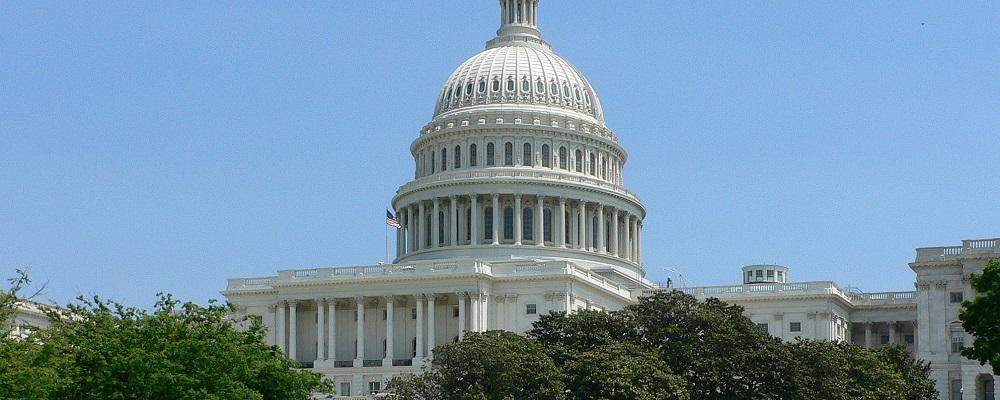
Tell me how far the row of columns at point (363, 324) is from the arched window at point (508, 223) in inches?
827

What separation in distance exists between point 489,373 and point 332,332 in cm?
5434

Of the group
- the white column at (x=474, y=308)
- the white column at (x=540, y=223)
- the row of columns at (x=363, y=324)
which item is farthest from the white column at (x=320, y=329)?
the white column at (x=540, y=223)

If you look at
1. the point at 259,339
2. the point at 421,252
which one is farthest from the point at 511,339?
the point at 421,252

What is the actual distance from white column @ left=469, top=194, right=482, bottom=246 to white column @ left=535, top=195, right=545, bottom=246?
551cm

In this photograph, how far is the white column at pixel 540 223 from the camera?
7298 inches

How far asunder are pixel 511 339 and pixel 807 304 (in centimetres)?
5898

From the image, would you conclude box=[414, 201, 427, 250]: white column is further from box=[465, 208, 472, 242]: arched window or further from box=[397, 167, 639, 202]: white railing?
box=[465, 208, 472, 242]: arched window

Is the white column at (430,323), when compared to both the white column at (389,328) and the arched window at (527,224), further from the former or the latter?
the arched window at (527,224)

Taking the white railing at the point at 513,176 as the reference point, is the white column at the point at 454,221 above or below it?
below

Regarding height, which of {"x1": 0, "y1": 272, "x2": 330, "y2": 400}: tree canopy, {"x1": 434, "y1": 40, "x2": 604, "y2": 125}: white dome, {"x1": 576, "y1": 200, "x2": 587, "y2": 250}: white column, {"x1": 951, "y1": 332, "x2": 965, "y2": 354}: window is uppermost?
{"x1": 434, "y1": 40, "x2": 604, "y2": 125}: white dome

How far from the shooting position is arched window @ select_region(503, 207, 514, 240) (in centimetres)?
18650

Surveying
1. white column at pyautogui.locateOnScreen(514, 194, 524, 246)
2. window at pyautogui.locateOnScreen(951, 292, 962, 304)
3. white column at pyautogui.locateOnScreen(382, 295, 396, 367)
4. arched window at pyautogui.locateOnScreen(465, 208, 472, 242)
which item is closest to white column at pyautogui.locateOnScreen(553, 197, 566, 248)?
white column at pyautogui.locateOnScreen(514, 194, 524, 246)

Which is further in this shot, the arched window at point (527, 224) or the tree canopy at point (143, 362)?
the arched window at point (527, 224)

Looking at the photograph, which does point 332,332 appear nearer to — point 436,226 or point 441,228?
point 436,226
